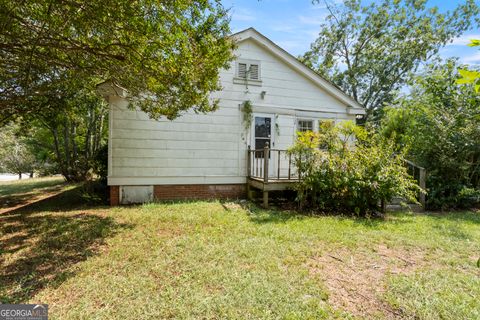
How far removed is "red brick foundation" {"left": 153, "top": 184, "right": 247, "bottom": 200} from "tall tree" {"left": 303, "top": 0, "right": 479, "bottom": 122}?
18.3m

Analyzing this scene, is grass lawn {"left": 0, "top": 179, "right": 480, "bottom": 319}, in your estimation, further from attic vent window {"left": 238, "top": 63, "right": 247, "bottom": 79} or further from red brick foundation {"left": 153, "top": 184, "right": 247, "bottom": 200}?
attic vent window {"left": 238, "top": 63, "right": 247, "bottom": 79}

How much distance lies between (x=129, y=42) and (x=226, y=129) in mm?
4338

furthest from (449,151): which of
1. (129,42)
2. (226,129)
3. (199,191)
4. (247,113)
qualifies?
(129,42)

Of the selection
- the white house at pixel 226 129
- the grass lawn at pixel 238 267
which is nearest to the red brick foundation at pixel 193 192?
the white house at pixel 226 129

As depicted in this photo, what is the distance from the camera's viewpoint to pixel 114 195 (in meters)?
7.25

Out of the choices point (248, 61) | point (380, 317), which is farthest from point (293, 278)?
point (248, 61)

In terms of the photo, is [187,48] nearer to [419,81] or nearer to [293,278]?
[293,278]

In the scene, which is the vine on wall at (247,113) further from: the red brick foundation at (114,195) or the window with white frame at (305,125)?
the red brick foundation at (114,195)

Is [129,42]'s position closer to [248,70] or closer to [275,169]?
[248,70]

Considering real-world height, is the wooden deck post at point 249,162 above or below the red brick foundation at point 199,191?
above

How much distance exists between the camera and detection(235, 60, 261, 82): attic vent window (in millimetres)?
8305

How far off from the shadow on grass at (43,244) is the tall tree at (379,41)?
22.5 m

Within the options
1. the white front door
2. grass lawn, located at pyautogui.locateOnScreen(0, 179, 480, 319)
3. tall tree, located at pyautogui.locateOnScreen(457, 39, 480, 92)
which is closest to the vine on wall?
the white front door

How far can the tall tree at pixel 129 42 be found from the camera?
372cm
